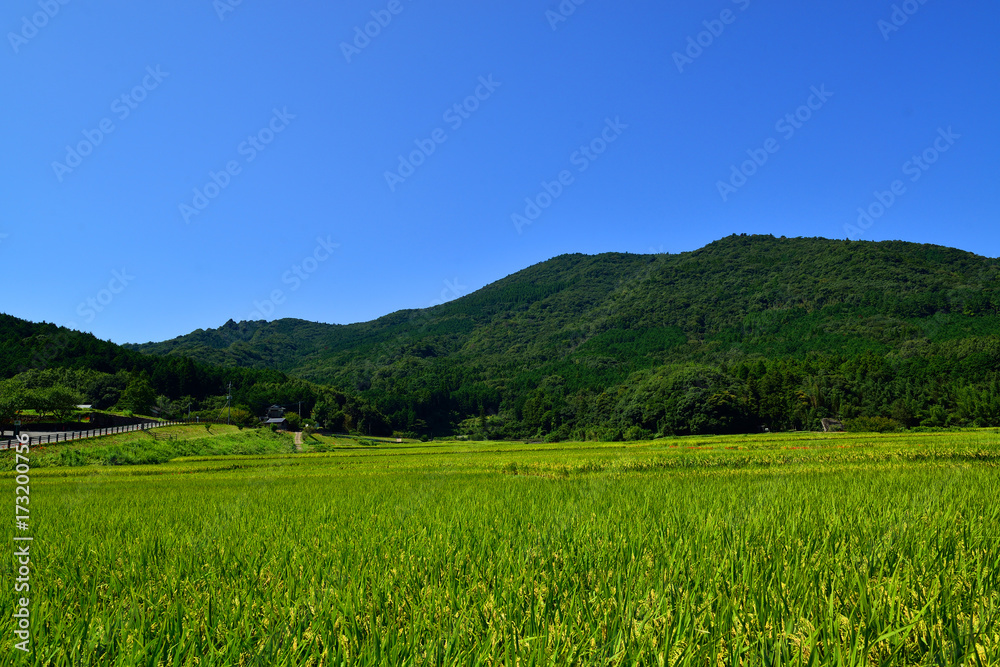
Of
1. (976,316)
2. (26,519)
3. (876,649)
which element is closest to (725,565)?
(876,649)

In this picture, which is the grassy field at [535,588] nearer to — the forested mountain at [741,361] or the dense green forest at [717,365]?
the dense green forest at [717,365]

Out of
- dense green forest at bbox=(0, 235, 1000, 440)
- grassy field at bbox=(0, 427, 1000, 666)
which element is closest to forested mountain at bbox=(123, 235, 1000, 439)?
dense green forest at bbox=(0, 235, 1000, 440)

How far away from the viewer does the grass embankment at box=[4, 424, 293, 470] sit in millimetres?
28656

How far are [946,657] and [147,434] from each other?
5236cm

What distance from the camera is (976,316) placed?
392 ft

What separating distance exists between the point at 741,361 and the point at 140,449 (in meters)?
108

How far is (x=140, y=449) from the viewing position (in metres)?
32.8

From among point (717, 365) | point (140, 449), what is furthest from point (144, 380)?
point (717, 365)

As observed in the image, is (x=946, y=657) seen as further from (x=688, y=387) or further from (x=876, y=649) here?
(x=688, y=387)

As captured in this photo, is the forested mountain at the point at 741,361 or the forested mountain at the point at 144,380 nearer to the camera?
the forested mountain at the point at 741,361

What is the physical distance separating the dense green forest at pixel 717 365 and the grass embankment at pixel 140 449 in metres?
47.7

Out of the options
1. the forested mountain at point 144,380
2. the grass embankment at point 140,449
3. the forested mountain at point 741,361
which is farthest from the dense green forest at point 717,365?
the grass embankment at point 140,449

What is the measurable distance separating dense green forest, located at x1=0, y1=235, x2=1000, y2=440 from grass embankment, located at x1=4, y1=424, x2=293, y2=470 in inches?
1878

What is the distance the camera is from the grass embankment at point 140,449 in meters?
28.7
